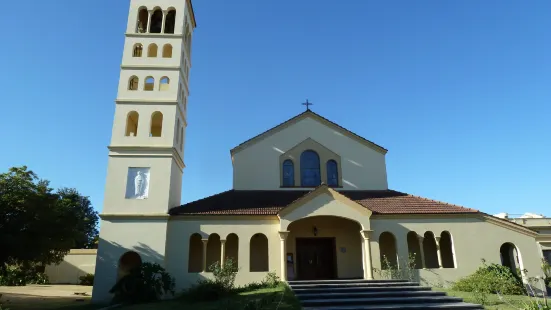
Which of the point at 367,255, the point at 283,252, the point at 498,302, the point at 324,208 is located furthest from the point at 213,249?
the point at 498,302

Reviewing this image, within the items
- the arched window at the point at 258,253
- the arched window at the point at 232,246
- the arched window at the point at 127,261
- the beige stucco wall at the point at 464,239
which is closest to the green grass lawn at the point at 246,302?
the arched window at the point at 258,253

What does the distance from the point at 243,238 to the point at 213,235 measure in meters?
1.89

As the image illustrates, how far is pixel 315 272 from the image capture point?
73.6ft

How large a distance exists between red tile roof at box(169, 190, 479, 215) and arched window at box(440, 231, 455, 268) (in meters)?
1.90

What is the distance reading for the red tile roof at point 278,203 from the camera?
71.2 ft

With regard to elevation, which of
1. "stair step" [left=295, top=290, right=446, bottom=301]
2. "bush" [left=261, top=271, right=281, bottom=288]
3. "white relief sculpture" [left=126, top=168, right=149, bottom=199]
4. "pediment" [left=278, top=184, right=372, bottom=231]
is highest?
"white relief sculpture" [left=126, top=168, right=149, bottom=199]

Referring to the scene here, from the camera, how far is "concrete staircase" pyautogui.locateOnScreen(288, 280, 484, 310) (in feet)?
47.4

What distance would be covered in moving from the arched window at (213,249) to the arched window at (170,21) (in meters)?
14.2

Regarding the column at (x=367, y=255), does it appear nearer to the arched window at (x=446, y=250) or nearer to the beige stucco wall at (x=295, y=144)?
the beige stucco wall at (x=295, y=144)

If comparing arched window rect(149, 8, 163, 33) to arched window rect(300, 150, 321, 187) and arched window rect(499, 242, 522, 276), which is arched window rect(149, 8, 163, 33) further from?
arched window rect(499, 242, 522, 276)

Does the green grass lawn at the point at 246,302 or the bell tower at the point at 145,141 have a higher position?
the bell tower at the point at 145,141

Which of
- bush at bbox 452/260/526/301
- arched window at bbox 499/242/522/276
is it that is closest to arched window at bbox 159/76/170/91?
bush at bbox 452/260/526/301

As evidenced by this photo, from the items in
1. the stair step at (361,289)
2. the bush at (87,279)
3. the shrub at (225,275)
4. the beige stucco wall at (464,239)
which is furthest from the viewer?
the bush at (87,279)

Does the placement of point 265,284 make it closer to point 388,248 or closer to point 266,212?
point 266,212
